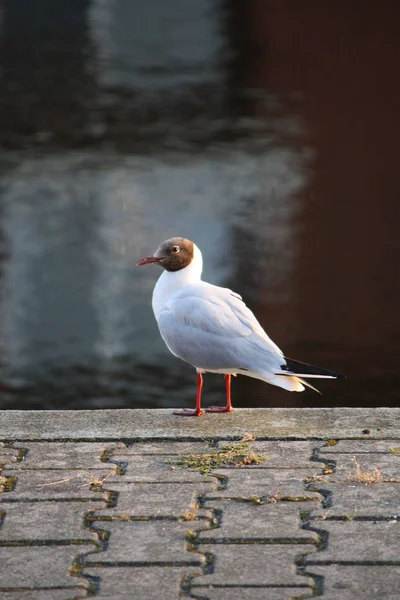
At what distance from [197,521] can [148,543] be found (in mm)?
247

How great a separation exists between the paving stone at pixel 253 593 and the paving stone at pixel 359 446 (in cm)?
128

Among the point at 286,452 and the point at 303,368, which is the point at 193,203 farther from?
the point at 286,452

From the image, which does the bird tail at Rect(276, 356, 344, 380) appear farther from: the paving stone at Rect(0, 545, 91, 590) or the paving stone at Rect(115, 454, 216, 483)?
→ the paving stone at Rect(0, 545, 91, 590)

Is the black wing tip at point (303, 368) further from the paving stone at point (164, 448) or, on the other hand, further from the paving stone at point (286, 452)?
the paving stone at point (164, 448)

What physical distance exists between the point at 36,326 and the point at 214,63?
44.3 feet

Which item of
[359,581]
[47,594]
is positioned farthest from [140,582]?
[359,581]

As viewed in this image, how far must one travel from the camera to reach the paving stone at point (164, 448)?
499 centimetres

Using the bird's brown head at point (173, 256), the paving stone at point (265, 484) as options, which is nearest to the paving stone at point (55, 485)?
the paving stone at point (265, 484)

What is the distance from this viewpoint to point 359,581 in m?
3.70

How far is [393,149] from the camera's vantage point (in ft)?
54.5

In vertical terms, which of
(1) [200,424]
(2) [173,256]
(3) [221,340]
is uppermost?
(2) [173,256]

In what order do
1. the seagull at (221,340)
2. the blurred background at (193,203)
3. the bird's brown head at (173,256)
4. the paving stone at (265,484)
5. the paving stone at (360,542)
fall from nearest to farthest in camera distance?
the paving stone at (360,542)
the paving stone at (265,484)
the seagull at (221,340)
the bird's brown head at (173,256)
the blurred background at (193,203)

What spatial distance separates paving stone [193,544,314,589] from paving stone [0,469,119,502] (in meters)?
0.66

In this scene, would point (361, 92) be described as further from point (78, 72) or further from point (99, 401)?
point (99, 401)
